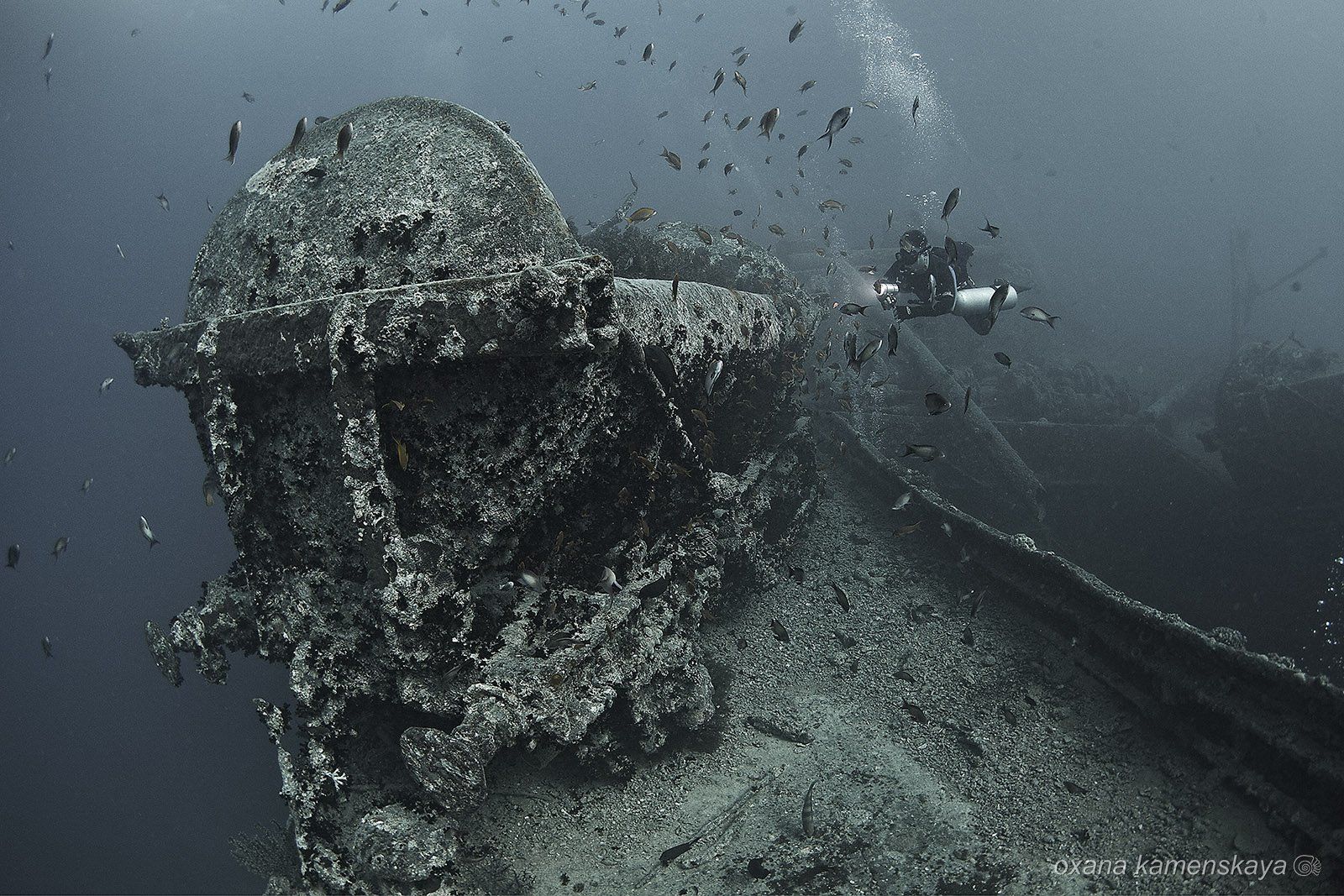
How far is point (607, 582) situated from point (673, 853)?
136 centimetres

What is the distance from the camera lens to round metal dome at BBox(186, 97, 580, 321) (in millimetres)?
3514

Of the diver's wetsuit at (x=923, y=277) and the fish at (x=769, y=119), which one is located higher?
the fish at (x=769, y=119)

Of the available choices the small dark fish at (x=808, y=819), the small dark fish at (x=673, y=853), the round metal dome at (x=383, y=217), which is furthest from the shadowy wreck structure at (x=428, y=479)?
the small dark fish at (x=808, y=819)

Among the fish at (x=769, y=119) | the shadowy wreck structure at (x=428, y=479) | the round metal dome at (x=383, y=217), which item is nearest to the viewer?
the shadowy wreck structure at (x=428, y=479)

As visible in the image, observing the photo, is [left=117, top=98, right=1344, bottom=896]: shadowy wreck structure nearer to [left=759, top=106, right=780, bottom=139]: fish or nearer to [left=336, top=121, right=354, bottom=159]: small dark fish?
[left=336, top=121, right=354, bottom=159]: small dark fish

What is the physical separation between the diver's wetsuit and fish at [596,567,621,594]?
16.9 ft

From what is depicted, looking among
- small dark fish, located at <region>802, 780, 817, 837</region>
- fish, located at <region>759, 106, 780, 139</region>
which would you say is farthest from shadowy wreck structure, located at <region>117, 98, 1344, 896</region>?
fish, located at <region>759, 106, 780, 139</region>

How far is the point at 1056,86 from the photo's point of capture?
112875 mm

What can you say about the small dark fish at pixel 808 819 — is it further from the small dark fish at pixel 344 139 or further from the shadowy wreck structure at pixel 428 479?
the small dark fish at pixel 344 139

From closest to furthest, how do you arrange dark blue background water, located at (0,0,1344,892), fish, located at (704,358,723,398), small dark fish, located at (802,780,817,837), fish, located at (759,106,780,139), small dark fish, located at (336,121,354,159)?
small dark fish, located at (802,780,817,837)
small dark fish, located at (336,121,354,159)
fish, located at (704,358,723,398)
fish, located at (759,106,780,139)
dark blue background water, located at (0,0,1344,892)

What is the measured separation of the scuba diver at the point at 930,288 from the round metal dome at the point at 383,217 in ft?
14.7

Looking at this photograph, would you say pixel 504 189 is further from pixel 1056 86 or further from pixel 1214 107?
pixel 1214 107

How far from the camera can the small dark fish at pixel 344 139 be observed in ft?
11.9

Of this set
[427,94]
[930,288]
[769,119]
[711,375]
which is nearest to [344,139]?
[711,375]
